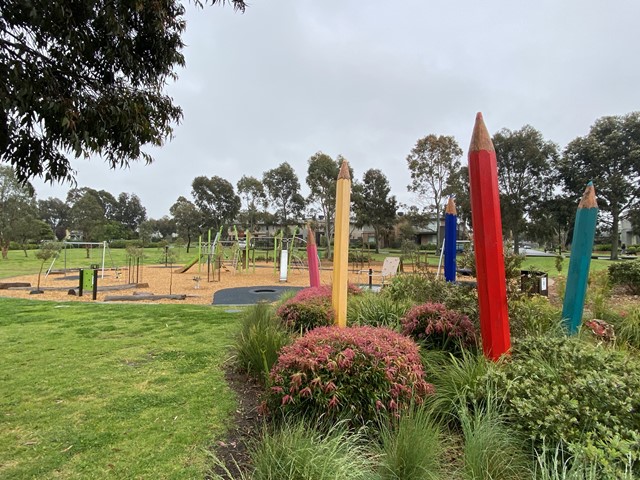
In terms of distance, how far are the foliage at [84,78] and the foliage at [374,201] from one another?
31415 mm

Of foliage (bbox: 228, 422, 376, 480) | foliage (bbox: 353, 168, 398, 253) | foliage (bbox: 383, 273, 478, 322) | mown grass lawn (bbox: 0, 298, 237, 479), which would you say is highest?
foliage (bbox: 353, 168, 398, 253)

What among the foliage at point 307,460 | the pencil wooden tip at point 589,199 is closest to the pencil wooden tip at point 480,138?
the pencil wooden tip at point 589,199

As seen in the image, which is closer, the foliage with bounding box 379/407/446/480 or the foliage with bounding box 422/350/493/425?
the foliage with bounding box 379/407/446/480

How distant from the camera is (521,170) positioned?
34406 millimetres

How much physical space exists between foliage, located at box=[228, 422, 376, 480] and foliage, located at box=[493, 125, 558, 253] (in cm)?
3614

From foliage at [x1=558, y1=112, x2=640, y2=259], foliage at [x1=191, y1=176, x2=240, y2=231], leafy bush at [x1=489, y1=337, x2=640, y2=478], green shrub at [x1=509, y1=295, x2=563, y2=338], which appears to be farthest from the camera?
foliage at [x1=191, y1=176, x2=240, y2=231]

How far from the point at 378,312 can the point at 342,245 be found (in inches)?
50.1

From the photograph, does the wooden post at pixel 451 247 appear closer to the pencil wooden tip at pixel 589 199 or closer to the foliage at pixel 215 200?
the pencil wooden tip at pixel 589 199

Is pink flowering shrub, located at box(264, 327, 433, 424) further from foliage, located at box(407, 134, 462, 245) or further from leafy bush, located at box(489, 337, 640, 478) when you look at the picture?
foliage, located at box(407, 134, 462, 245)

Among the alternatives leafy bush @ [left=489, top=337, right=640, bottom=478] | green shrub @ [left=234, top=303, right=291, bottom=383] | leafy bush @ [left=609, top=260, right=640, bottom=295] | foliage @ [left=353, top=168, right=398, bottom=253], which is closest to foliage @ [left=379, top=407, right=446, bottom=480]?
leafy bush @ [left=489, top=337, right=640, bottom=478]

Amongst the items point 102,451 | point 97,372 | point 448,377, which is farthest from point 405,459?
point 97,372

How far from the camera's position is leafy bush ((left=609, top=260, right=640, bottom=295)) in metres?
11.1

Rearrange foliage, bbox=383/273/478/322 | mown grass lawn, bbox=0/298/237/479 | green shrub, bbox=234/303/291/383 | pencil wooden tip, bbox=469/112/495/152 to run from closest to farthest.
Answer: mown grass lawn, bbox=0/298/237/479
pencil wooden tip, bbox=469/112/495/152
green shrub, bbox=234/303/291/383
foliage, bbox=383/273/478/322

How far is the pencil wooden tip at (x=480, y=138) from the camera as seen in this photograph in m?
4.06
